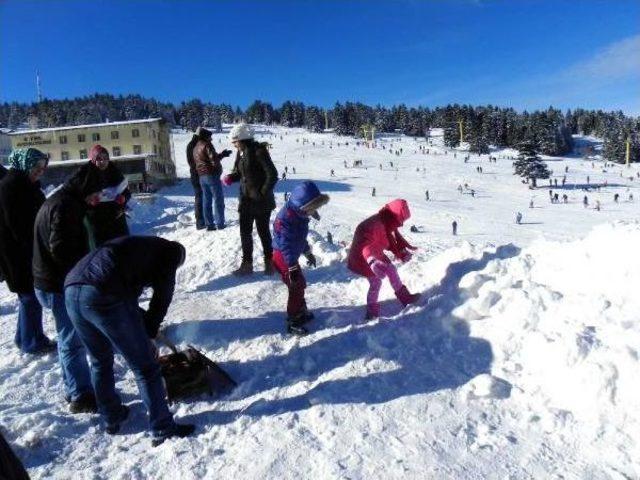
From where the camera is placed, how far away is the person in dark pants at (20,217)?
4645mm

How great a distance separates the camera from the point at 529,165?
58.6 m

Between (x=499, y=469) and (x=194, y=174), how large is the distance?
7.52 metres

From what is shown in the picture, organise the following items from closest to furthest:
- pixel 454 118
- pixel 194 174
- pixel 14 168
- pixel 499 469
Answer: pixel 499 469, pixel 14 168, pixel 194 174, pixel 454 118

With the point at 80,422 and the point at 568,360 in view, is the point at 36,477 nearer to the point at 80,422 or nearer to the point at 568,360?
the point at 80,422

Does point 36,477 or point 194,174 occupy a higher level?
point 194,174

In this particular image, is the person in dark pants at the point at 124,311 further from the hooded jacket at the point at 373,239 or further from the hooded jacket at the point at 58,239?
the hooded jacket at the point at 373,239

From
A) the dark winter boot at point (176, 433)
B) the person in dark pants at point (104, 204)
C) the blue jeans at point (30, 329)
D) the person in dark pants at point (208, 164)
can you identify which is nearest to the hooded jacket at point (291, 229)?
the person in dark pants at point (104, 204)

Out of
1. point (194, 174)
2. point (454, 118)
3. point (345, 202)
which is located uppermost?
point (454, 118)

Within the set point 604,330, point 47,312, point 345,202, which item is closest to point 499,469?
point 604,330

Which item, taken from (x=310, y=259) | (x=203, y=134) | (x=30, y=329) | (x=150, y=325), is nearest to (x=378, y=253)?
(x=310, y=259)

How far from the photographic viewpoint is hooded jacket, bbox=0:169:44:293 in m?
4.66

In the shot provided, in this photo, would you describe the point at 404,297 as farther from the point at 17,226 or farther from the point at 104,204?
the point at 17,226

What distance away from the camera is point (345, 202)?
Answer: 32.8 m

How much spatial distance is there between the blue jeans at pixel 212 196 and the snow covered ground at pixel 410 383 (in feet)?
8.61
